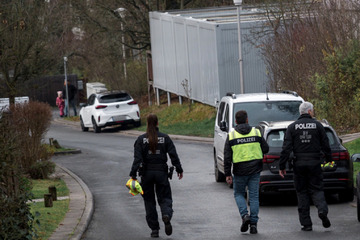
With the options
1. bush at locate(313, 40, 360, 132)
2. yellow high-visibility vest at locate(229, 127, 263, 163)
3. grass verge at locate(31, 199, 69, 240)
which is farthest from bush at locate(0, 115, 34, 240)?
bush at locate(313, 40, 360, 132)

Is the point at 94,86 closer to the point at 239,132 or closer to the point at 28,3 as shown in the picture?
the point at 28,3

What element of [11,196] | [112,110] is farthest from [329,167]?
[112,110]

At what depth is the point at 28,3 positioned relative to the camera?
922 inches

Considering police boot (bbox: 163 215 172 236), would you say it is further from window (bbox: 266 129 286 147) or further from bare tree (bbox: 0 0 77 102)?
bare tree (bbox: 0 0 77 102)

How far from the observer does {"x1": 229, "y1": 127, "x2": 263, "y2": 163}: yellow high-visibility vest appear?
11.8 meters

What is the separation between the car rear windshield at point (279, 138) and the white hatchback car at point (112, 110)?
75.6ft

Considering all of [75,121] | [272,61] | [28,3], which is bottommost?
[75,121]

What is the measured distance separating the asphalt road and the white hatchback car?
41.2 feet

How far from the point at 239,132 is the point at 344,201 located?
3.33m

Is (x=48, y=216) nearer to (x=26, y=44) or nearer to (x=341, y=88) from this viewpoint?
(x=26, y=44)

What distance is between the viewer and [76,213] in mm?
13930

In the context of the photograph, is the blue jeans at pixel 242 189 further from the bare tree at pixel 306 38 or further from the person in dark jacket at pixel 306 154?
the bare tree at pixel 306 38

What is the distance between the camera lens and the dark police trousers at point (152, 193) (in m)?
11.7

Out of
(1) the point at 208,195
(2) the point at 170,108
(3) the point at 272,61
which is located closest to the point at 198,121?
(2) the point at 170,108
